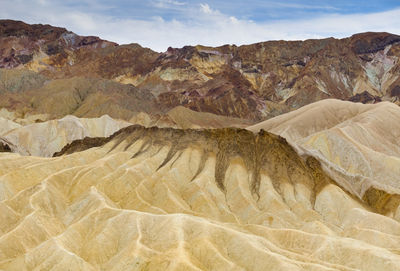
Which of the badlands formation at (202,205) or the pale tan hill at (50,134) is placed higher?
the badlands formation at (202,205)

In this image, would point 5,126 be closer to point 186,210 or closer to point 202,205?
point 186,210

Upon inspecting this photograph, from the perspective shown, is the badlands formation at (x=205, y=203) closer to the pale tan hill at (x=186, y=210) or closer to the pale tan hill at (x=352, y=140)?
the pale tan hill at (x=186, y=210)

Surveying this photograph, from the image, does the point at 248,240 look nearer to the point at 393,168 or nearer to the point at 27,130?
the point at 393,168

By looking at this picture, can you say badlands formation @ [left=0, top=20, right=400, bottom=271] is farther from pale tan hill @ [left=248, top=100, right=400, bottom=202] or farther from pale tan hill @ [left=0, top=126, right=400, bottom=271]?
pale tan hill @ [left=248, top=100, right=400, bottom=202]

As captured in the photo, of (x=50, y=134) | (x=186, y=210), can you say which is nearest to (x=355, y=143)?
(x=186, y=210)

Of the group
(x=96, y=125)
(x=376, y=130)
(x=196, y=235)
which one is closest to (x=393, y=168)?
(x=376, y=130)

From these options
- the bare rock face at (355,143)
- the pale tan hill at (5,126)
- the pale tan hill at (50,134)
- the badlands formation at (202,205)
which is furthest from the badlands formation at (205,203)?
the pale tan hill at (5,126)

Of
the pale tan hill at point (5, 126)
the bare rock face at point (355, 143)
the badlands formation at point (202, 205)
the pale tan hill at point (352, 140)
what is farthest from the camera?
the pale tan hill at point (5, 126)
